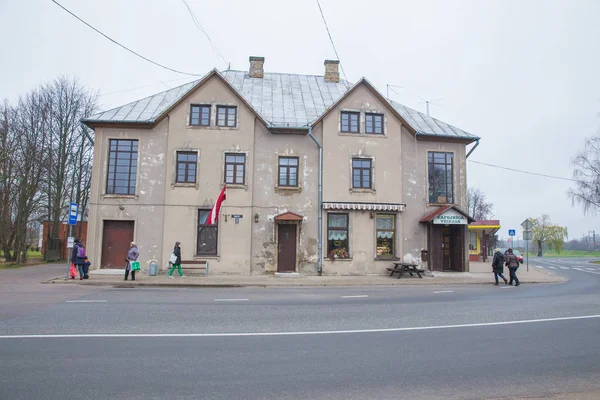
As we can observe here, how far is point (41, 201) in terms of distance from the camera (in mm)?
32094

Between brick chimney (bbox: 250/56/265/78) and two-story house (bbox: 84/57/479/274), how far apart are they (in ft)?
14.6

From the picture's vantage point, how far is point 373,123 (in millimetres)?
22516

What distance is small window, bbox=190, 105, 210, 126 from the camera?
71.1 ft

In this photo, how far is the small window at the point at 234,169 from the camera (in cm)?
2147

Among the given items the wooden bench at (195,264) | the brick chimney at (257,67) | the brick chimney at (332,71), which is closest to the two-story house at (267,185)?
the wooden bench at (195,264)

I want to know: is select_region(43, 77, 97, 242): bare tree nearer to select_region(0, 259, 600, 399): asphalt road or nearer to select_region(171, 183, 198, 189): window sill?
select_region(171, 183, 198, 189): window sill

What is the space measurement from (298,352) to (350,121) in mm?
17583

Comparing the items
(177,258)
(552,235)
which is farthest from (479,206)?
(177,258)

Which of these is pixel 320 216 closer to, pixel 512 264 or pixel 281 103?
pixel 281 103

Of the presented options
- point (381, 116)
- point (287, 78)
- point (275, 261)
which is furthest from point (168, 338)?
point (287, 78)

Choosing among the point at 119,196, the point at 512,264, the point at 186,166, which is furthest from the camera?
the point at 186,166

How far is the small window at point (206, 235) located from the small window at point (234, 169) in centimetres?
204

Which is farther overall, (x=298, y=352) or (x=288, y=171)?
(x=288, y=171)

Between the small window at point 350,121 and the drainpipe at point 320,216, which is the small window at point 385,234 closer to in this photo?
the drainpipe at point 320,216
